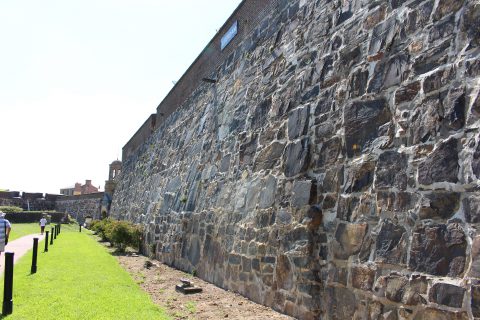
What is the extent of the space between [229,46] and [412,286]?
8136mm

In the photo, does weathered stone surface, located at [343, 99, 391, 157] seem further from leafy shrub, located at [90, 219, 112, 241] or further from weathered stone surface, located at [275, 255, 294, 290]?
leafy shrub, located at [90, 219, 112, 241]

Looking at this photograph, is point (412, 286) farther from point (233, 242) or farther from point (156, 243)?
point (156, 243)

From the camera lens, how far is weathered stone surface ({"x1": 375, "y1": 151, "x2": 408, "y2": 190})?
4.31m

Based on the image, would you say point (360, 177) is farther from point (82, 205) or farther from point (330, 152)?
point (82, 205)

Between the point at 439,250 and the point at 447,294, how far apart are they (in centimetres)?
36

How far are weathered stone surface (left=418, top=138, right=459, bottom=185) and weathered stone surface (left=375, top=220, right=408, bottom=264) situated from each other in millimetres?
529

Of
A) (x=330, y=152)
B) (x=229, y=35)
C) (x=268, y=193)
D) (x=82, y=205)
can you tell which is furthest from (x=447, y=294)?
(x=82, y=205)

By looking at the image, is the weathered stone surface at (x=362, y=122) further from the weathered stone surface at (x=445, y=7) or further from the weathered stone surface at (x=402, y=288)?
the weathered stone surface at (x=402, y=288)

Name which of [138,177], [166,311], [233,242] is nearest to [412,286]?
[166,311]

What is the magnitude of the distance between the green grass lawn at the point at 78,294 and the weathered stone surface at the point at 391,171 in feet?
10.6

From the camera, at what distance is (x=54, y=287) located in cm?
766

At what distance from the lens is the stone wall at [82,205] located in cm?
3619

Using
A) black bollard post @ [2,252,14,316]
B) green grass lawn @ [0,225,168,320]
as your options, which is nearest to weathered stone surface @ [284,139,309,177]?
green grass lawn @ [0,225,168,320]

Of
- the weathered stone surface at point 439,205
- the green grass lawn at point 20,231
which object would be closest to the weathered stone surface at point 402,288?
the weathered stone surface at point 439,205
